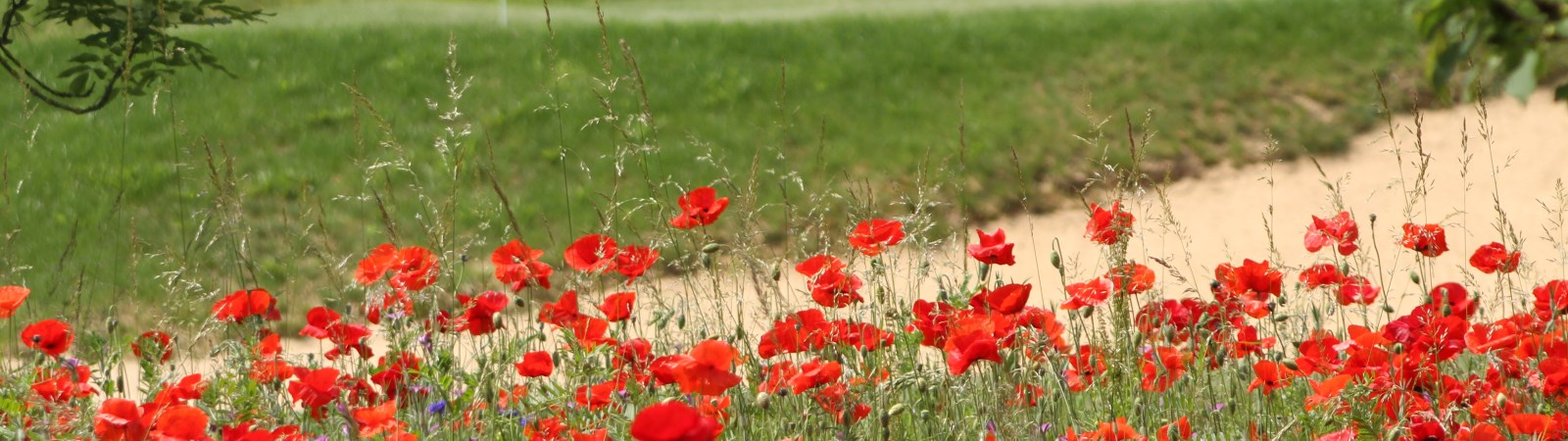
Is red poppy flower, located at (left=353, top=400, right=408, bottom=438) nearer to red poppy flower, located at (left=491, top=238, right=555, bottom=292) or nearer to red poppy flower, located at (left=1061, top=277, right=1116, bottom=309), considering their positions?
red poppy flower, located at (left=491, top=238, right=555, bottom=292)

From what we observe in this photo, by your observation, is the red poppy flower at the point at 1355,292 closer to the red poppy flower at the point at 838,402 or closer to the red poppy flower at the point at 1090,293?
the red poppy flower at the point at 1090,293

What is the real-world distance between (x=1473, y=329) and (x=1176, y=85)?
8192 millimetres

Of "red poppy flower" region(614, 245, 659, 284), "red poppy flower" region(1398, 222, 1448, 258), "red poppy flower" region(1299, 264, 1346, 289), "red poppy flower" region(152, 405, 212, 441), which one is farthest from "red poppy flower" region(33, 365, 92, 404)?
"red poppy flower" region(1398, 222, 1448, 258)

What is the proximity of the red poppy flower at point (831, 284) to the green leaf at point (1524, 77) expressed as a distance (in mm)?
1069

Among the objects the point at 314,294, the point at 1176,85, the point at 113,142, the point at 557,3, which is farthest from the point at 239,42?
the point at 557,3

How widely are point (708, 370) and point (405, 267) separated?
84 centimetres

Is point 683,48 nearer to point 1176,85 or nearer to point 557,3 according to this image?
point 1176,85

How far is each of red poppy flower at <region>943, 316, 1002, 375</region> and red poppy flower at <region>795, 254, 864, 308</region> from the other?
29 cm

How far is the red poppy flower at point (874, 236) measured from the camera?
7.39 ft

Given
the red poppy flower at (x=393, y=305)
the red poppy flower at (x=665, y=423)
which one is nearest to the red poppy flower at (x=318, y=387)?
the red poppy flower at (x=393, y=305)

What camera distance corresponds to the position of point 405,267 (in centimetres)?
236

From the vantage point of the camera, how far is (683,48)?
10.2m

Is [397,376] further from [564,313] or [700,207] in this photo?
[700,207]

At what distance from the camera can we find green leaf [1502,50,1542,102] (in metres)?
1.32
